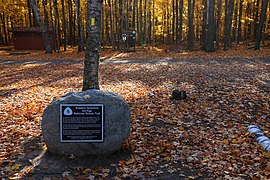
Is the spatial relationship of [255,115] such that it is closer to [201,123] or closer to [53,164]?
[201,123]

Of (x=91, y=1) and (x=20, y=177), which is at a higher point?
(x=91, y=1)

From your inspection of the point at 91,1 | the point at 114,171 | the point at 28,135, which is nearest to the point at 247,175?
the point at 114,171

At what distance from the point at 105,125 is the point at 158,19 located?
50982 mm

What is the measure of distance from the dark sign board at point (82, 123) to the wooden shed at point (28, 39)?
101 feet

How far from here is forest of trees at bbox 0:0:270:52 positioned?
24.3 m

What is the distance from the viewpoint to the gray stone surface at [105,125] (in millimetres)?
4734

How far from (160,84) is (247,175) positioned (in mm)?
6989

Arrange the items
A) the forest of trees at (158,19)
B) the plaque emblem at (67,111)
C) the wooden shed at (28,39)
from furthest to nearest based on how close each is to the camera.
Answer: the wooden shed at (28,39) < the forest of trees at (158,19) < the plaque emblem at (67,111)

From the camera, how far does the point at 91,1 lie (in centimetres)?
683

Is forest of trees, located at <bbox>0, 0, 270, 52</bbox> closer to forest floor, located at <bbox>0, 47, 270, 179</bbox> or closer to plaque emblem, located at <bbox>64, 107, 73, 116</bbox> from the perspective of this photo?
forest floor, located at <bbox>0, 47, 270, 179</bbox>

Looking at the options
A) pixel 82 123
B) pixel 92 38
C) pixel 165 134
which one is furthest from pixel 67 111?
pixel 92 38

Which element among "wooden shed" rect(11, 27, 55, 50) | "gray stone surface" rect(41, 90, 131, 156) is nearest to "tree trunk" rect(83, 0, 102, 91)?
"gray stone surface" rect(41, 90, 131, 156)

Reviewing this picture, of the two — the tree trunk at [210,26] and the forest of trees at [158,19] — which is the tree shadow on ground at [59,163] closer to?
the tree trunk at [210,26]

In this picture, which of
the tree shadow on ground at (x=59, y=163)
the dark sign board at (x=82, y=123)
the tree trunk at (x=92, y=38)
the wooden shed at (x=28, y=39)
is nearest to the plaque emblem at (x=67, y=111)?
the dark sign board at (x=82, y=123)
